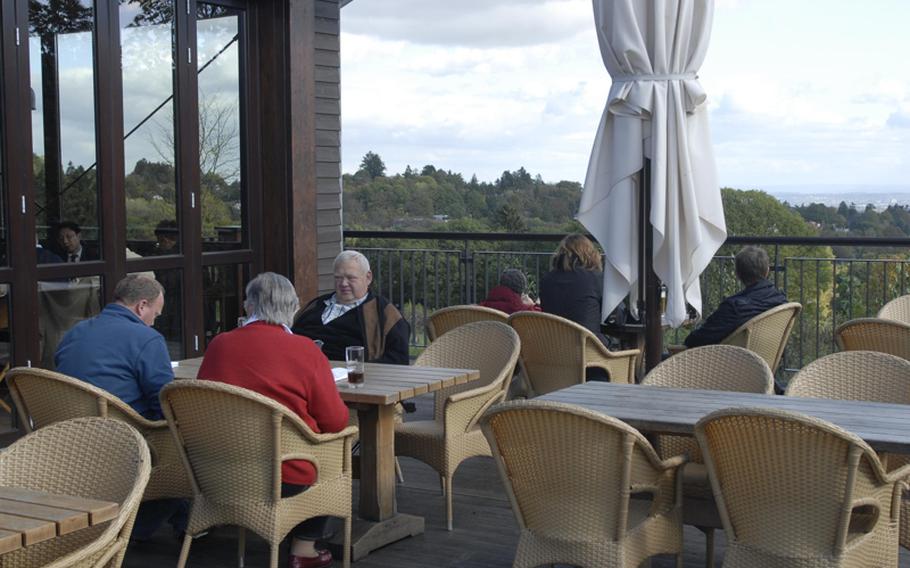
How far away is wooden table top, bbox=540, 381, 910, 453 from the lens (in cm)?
334

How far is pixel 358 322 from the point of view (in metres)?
5.36

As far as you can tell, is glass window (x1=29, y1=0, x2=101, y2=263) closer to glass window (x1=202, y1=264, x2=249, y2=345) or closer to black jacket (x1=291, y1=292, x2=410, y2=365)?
glass window (x1=202, y1=264, x2=249, y2=345)

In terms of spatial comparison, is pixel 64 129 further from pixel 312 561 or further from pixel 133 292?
pixel 312 561

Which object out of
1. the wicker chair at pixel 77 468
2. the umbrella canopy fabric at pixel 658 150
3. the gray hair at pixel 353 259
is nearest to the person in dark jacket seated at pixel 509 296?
the umbrella canopy fabric at pixel 658 150

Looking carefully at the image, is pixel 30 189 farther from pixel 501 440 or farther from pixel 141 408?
pixel 501 440

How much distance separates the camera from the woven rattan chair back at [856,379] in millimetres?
4008

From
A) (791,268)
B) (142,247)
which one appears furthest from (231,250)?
(791,268)

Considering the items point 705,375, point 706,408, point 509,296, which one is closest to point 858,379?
point 705,375

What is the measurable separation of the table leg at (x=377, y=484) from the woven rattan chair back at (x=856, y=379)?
152cm

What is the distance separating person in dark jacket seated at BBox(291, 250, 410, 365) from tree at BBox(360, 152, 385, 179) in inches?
581

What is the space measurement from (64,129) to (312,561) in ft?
10.9

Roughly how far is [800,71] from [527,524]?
2095cm

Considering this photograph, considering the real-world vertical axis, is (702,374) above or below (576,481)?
above

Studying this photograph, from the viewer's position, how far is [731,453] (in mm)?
3041
